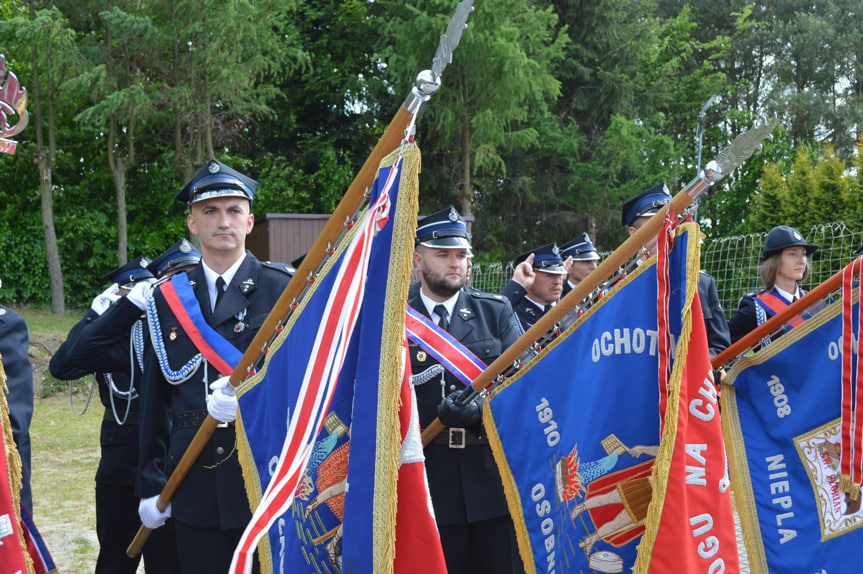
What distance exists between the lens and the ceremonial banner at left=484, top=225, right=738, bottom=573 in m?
2.43

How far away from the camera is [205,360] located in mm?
3436

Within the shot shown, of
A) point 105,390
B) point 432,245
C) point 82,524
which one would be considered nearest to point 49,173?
point 82,524

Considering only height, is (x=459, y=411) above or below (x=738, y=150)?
below

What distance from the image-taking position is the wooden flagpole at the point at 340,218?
2270 mm

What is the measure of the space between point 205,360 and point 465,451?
1272 millimetres

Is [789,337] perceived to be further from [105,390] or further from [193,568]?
[105,390]

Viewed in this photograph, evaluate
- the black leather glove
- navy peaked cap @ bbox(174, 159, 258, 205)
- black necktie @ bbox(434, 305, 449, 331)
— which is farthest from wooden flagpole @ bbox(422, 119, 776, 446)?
navy peaked cap @ bbox(174, 159, 258, 205)

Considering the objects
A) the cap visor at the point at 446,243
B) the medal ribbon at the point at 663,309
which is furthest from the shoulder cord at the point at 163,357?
the medal ribbon at the point at 663,309

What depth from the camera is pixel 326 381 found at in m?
2.52

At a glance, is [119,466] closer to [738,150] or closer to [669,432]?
[669,432]

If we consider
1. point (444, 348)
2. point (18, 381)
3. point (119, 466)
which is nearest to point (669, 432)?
point (444, 348)

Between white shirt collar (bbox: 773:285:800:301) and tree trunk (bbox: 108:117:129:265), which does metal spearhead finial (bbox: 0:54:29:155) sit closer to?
white shirt collar (bbox: 773:285:800:301)

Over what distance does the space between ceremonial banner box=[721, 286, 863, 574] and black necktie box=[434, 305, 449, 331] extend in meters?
1.33

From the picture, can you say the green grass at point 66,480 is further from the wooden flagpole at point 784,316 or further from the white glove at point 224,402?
the wooden flagpole at point 784,316
